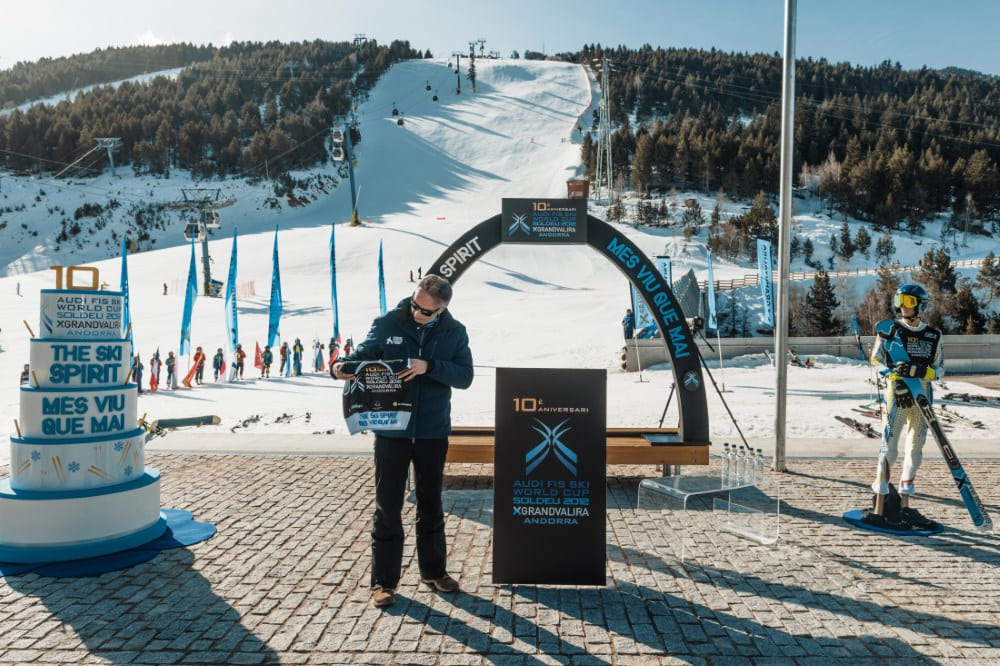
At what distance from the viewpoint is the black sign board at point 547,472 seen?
14.5ft

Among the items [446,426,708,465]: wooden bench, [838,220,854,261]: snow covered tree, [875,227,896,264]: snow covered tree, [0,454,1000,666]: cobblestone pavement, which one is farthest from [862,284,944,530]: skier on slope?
[875,227,896,264]: snow covered tree

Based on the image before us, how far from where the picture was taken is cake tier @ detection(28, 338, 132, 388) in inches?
211

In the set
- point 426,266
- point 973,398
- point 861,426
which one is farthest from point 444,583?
point 426,266

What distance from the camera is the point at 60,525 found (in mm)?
5090

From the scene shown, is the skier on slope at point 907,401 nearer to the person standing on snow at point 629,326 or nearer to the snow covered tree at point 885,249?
the person standing on snow at point 629,326

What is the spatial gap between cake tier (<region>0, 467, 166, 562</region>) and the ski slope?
471cm

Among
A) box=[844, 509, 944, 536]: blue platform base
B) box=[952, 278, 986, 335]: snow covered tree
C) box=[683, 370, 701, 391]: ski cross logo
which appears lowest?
box=[844, 509, 944, 536]: blue platform base

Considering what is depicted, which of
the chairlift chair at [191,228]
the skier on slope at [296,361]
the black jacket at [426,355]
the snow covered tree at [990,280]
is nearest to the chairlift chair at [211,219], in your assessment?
the chairlift chair at [191,228]

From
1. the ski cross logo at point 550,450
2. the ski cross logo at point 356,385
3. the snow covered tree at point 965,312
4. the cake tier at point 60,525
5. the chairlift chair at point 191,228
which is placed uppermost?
the chairlift chair at point 191,228

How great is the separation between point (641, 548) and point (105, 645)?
371 centimetres

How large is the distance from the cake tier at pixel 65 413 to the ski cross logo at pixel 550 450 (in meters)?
3.52

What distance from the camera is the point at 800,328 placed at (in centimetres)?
3262

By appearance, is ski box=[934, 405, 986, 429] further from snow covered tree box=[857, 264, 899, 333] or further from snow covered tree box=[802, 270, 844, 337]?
snow covered tree box=[857, 264, 899, 333]

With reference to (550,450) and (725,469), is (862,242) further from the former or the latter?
(550,450)
